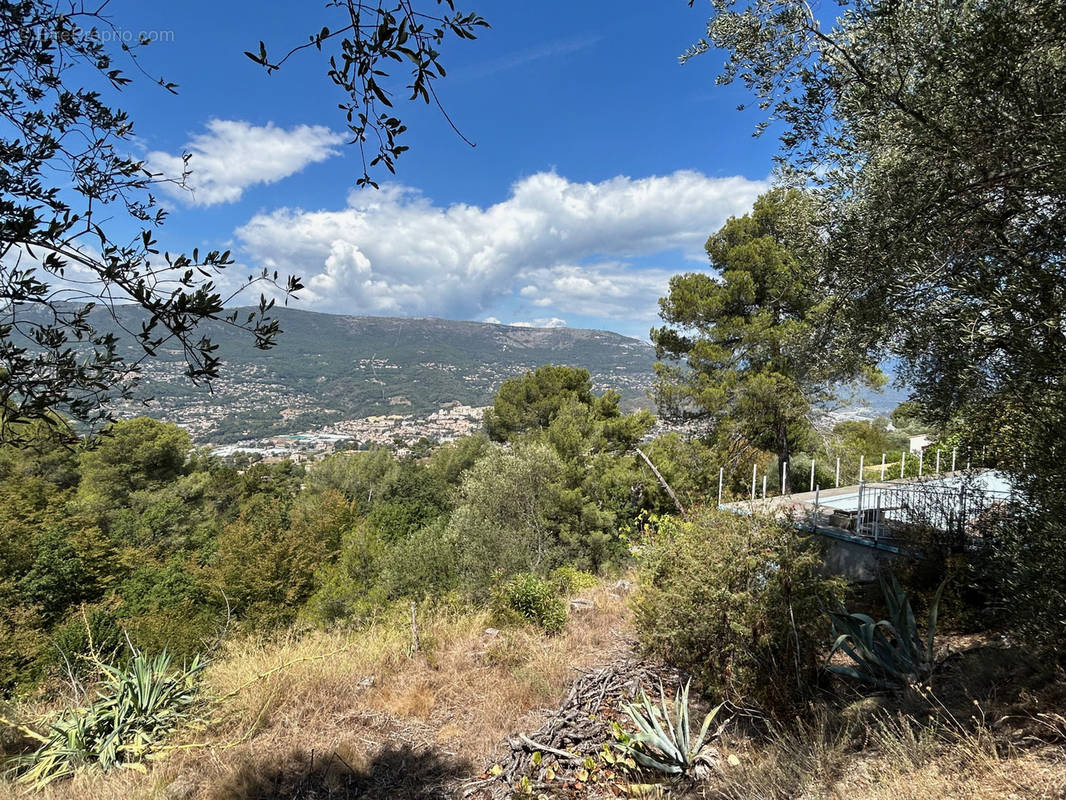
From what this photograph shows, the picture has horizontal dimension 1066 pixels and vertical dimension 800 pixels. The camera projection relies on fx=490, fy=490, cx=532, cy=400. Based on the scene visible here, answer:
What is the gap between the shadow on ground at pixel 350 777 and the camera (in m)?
3.68

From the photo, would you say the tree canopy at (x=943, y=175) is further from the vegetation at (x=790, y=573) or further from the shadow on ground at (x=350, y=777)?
the shadow on ground at (x=350, y=777)

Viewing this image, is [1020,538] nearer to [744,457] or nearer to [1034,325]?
[1034,325]

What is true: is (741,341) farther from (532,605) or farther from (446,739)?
(446,739)

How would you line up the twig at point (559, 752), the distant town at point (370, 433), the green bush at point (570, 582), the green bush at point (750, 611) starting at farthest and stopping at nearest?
the distant town at point (370, 433), the green bush at point (570, 582), the green bush at point (750, 611), the twig at point (559, 752)

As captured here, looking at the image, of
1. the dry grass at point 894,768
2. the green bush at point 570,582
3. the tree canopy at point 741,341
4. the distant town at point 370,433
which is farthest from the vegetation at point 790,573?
the distant town at point 370,433

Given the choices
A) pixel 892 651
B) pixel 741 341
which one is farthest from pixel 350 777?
pixel 741 341

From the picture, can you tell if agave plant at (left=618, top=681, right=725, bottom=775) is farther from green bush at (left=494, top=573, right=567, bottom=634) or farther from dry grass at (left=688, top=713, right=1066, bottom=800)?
green bush at (left=494, top=573, right=567, bottom=634)

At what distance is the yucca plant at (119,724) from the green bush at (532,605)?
4.27 meters

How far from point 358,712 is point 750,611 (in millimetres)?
3949

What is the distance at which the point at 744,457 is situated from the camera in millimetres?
15914

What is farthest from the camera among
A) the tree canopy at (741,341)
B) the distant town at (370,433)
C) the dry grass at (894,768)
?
the distant town at (370,433)

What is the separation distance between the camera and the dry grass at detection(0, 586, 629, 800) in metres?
3.74

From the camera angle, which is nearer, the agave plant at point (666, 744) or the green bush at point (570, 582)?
the agave plant at point (666, 744)

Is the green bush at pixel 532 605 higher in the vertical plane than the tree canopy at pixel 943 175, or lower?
lower
